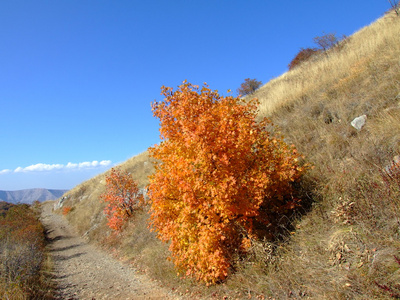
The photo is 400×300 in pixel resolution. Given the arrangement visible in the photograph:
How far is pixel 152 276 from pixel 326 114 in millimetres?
8992

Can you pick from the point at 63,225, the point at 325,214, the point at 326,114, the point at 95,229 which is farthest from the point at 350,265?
the point at 63,225

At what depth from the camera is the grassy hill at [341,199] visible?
397 centimetres

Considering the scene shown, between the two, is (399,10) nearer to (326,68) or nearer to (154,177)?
(326,68)

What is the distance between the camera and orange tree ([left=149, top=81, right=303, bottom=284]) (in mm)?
5430

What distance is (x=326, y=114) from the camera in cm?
947

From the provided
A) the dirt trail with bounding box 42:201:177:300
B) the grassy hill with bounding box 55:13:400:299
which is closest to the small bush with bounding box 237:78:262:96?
the grassy hill with bounding box 55:13:400:299

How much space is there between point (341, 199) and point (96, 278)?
33.2ft

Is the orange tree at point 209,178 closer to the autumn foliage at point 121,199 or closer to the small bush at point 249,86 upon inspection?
the autumn foliage at point 121,199

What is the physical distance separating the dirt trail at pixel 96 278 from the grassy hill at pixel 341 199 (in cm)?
62

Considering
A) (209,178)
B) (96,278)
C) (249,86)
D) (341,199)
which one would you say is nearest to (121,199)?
(96,278)

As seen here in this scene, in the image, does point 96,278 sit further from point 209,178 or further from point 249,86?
point 249,86

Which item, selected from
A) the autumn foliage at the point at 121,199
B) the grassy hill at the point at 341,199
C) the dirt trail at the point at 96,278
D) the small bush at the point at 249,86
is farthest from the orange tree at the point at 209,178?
the small bush at the point at 249,86

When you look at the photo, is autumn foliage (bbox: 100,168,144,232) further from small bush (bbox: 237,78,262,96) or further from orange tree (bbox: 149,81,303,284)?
small bush (bbox: 237,78,262,96)

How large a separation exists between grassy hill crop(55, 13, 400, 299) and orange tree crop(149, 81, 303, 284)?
823 millimetres
